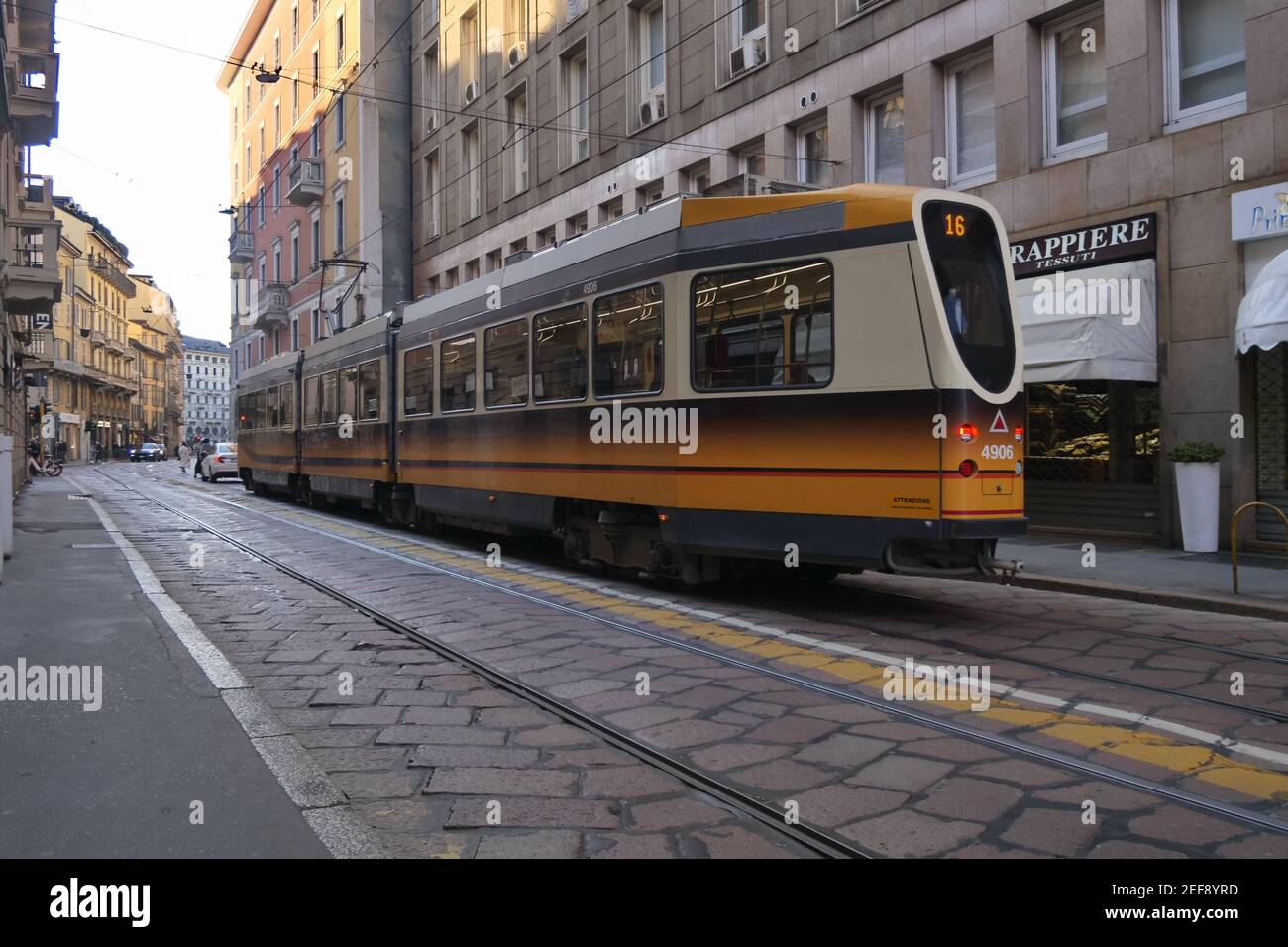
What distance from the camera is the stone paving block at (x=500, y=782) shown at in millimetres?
3881

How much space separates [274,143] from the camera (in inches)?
1887

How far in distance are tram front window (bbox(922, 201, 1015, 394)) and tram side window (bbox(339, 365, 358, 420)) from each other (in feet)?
36.8

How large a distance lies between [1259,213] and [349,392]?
42.0ft

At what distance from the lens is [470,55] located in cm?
2920

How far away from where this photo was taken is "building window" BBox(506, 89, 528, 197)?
2625 cm

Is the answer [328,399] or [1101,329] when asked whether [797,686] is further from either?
[328,399]

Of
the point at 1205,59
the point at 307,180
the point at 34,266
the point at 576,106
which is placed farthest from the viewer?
the point at 307,180

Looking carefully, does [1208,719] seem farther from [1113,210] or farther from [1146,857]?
[1113,210]

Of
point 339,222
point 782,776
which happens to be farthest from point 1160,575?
point 339,222

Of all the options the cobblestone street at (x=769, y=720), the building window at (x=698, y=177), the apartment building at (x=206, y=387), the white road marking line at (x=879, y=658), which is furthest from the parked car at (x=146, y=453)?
the cobblestone street at (x=769, y=720)

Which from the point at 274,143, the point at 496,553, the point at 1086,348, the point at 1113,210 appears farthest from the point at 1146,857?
the point at 274,143

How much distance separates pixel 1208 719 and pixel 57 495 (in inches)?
1037

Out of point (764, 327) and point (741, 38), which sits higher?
point (741, 38)

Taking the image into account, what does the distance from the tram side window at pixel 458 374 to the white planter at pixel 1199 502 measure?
8126 millimetres
